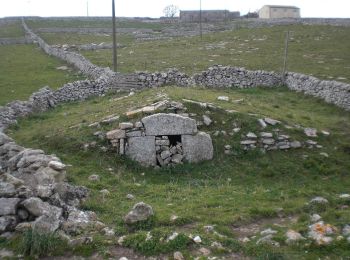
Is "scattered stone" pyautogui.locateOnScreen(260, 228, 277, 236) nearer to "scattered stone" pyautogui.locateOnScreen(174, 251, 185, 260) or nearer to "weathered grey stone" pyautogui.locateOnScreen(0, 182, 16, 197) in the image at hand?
"scattered stone" pyautogui.locateOnScreen(174, 251, 185, 260)

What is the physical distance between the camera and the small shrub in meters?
8.81

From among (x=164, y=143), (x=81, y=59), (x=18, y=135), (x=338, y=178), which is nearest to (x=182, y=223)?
(x=164, y=143)

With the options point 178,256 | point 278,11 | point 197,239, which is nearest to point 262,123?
→ point 197,239

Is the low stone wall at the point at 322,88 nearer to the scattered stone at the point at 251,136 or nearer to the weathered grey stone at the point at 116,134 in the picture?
the scattered stone at the point at 251,136

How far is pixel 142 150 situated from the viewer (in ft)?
51.8

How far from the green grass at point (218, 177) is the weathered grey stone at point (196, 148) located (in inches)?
11.6

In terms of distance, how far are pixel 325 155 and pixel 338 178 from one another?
4.64ft

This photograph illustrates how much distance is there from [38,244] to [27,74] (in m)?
27.6

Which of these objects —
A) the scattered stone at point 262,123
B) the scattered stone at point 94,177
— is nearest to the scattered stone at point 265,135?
the scattered stone at point 262,123

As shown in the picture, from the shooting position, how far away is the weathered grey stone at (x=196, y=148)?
15.9 metres

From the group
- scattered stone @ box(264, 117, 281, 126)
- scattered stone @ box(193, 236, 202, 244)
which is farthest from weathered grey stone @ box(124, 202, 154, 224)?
scattered stone @ box(264, 117, 281, 126)

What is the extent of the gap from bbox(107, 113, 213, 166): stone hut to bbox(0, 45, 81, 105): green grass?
11525 mm

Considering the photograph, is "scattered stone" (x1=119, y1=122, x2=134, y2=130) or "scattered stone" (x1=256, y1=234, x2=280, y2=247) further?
"scattered stone" (x1=119, y1=122, x2=134, y2=130)

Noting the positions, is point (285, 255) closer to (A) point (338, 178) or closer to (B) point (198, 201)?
(B) point (198, 201)
